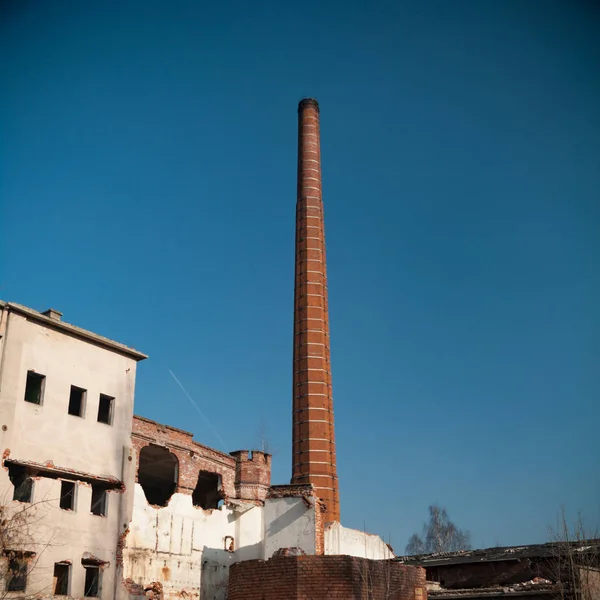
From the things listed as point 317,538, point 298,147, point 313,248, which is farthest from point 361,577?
point 298,147

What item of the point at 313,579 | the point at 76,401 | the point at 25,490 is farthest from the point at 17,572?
the point at 313,579

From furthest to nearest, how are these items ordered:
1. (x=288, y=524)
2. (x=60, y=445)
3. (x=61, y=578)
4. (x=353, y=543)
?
(x=353, y=543) < (x=288, y=524) < (x=60, y=445) < (x=61, y=578)

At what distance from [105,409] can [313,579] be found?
23.8ft

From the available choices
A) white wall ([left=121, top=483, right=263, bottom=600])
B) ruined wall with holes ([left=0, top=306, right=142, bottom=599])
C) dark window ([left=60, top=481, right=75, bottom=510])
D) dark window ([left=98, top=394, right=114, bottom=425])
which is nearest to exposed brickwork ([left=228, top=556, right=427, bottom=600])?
ruined wall with holes ([left=0, top=306, right=142, bottom=599])

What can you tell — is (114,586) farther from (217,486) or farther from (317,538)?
(217,486)

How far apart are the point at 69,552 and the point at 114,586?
1.69m

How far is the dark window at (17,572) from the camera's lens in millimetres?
16375

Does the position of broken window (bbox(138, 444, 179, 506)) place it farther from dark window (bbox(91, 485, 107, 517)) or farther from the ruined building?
dark window (bbox(91, 485, 107, 517))

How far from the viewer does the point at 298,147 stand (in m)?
39.6

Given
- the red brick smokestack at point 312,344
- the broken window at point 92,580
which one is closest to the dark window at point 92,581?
the broken window at point 92,580

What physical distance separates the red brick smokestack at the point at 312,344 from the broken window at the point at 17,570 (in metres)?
16.1

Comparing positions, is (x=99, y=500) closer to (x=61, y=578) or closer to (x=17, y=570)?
(x=61, y=578)

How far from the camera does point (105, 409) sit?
2048 centimetres

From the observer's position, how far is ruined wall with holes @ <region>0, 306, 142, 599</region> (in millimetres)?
17328
